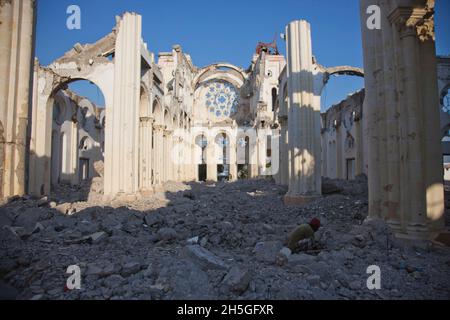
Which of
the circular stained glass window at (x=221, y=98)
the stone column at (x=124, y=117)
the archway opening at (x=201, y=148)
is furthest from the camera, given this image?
the circular stained glass window at (x=221, y=98)

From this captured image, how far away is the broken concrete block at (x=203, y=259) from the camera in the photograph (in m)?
3.96

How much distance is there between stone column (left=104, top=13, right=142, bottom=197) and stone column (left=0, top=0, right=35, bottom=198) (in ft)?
17.1

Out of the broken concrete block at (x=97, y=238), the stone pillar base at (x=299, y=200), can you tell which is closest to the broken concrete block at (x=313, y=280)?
the broken concrete block at (x=97, y=238)

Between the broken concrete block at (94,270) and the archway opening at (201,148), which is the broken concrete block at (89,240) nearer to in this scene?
the broken concrete block at (94,270)

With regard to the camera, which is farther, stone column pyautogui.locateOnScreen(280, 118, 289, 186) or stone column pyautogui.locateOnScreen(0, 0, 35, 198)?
stone column pyautogui.locateOnScreen(280, 118, 289, 186)

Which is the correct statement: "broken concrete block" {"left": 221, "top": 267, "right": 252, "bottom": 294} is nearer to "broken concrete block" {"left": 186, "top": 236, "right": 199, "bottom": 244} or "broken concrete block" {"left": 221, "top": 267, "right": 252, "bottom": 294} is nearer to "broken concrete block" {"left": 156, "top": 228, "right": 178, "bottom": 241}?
"broken concrete block" {"left": 186, "top": 236, "right": 199, "bottom": 244}

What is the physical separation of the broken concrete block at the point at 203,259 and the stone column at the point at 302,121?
7459 millimetres

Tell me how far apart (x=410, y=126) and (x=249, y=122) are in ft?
86.4

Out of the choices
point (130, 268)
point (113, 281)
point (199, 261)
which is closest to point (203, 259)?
point (199, 261)

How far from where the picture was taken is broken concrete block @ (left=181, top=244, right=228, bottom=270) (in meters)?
3.96

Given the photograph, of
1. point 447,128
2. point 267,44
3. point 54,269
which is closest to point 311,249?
point 54,269

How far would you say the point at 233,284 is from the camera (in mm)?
3375

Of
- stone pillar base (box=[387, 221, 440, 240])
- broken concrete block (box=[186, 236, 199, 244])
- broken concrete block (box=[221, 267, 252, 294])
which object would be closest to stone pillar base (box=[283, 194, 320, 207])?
stone pillar base (box=[387, 221, 440, 240])

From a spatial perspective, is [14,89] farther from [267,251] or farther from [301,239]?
[301,239]
